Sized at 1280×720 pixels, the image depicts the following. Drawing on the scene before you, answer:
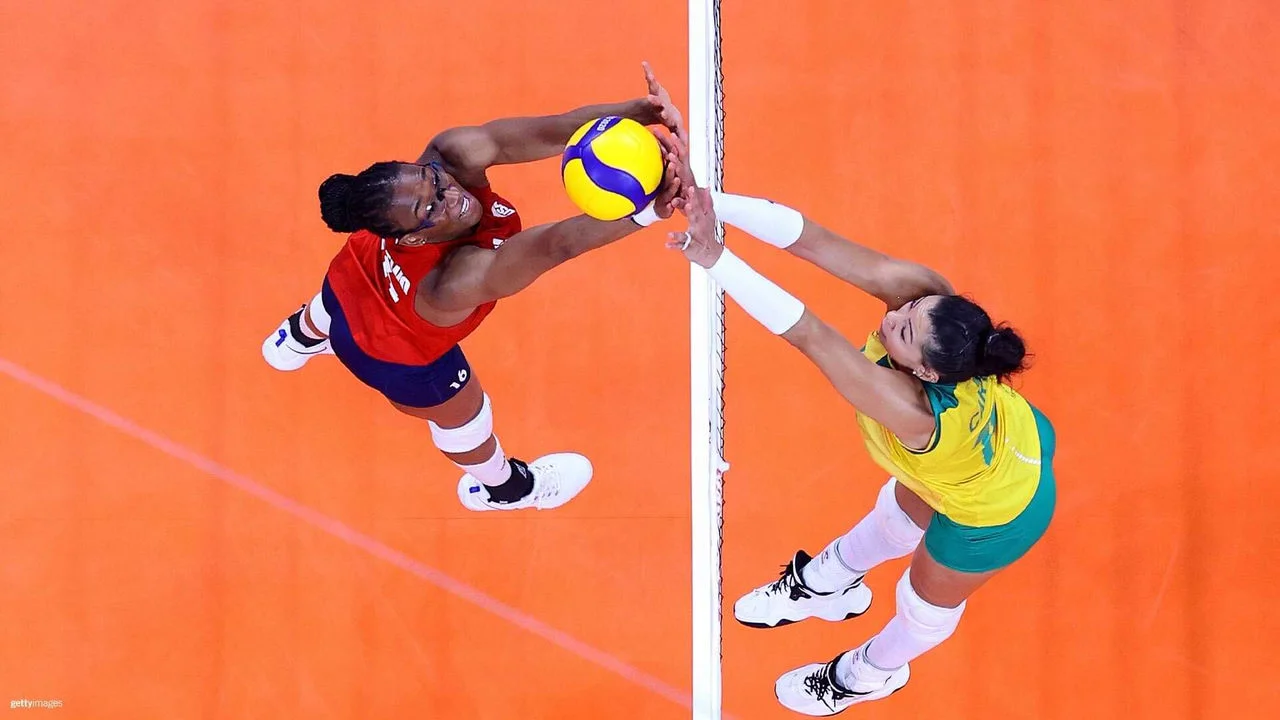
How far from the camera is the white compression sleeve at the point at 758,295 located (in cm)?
281

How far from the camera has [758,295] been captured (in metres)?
2.81

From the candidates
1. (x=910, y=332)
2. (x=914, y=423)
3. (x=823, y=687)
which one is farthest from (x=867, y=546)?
(x=910, y=332)

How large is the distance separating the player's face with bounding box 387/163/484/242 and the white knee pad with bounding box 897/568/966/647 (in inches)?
86.2

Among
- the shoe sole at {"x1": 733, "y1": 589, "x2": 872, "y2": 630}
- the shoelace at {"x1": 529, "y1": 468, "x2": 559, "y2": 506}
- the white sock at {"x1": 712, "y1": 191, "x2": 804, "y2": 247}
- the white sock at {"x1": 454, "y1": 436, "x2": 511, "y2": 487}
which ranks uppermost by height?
the white sock at {"x1": 712, "y1": 191, "x2": 804, "y2": 247}

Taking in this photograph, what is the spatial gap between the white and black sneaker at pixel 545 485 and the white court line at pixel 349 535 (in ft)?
1.45

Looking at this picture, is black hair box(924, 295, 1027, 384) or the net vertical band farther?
the net vertical band

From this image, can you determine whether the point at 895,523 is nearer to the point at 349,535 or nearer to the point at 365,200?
the point at 365,200

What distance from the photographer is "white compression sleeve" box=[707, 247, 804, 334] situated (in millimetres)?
2807

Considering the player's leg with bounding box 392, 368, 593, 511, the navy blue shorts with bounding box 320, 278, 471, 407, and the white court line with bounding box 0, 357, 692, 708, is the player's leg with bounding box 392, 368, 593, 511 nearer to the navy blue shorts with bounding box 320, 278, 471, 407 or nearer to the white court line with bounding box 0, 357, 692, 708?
the navy blue shorts with bounding box 320, 278, 471, 407

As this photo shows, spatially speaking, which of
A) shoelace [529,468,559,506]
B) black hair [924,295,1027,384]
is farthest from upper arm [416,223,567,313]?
shoelace [529,468,559,506]

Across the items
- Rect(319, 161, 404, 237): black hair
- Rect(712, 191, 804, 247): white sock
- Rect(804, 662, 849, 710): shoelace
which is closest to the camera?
Rect(319, 161, 404, 237): black hair

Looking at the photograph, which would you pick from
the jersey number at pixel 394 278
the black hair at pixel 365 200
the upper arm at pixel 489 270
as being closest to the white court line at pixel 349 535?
the jersey number at pixel 394 278

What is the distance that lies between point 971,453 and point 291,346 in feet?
10.9

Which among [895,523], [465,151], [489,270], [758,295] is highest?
[465,151]
